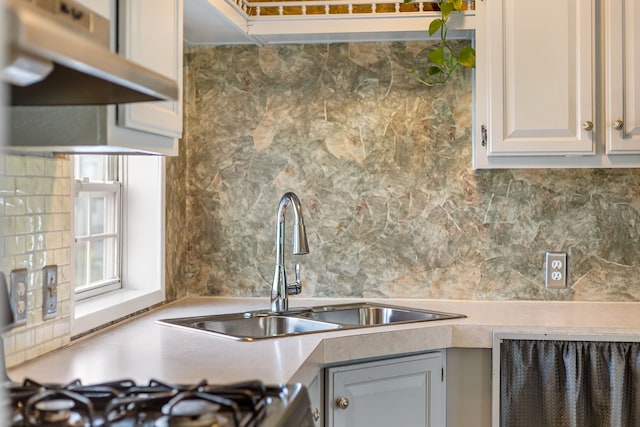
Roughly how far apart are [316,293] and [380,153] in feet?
1.97

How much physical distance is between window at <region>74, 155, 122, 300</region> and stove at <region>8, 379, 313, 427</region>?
3.13 ft

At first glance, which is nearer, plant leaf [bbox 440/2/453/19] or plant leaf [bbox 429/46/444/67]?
plant leaf [bbox 440/2/453/19]

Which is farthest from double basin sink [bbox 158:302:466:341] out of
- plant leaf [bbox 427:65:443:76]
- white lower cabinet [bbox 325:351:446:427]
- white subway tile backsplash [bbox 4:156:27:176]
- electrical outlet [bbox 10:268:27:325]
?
plant leaf [bbox 427:65:443:76]

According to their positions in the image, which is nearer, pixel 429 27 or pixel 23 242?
pixel 23 242

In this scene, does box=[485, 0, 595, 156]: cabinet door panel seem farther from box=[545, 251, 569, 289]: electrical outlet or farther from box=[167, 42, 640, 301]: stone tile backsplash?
box=[545, 251, 569, 289]: electrical outlet

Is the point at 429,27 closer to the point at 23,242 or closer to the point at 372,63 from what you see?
the point at 372,63

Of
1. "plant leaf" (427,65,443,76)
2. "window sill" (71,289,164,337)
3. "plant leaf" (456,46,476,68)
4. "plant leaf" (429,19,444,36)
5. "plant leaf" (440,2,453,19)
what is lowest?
"window sill" (71,289,164,337)

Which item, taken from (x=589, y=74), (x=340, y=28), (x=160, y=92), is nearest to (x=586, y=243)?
(x=589, y=74)

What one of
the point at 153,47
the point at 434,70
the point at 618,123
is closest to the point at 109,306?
the point at 153,47

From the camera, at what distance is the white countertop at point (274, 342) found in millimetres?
1752

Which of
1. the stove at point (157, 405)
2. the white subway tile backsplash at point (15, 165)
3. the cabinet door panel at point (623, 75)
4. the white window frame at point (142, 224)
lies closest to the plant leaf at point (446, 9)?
the cabinet door panel at point (623, 75)

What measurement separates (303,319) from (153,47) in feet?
3.45

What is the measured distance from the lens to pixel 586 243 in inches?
115

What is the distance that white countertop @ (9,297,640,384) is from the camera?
1.75m
